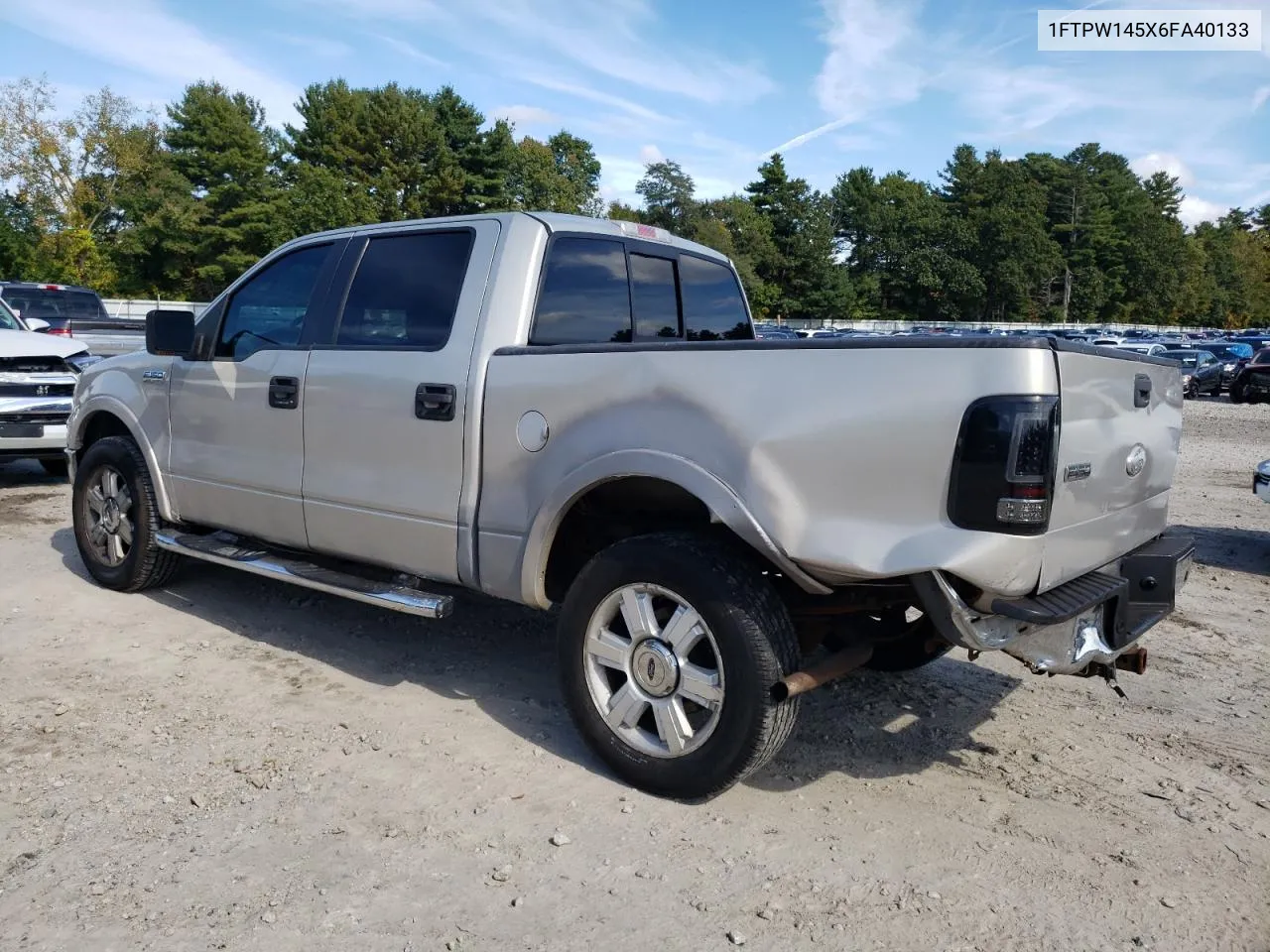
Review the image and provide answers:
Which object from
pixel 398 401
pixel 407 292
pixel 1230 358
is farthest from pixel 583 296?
pixel 1230 358

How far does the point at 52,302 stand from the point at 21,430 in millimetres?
8347

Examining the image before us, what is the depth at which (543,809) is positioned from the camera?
3.39 m

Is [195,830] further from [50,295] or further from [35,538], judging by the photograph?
[50,295]

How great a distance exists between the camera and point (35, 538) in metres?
7.32

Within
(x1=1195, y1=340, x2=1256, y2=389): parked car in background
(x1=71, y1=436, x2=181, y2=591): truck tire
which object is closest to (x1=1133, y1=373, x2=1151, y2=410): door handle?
(x1=71, y1=436, x2=181, y2=591): truck tire

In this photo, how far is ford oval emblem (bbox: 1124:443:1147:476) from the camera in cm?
335

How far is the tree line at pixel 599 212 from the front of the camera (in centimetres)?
5300

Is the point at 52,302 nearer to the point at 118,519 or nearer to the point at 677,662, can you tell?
the point at 118,519

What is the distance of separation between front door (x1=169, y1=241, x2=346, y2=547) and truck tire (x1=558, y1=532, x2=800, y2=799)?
1.79 metres

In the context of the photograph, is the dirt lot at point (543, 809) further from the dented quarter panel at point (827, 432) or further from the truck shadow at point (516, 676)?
the dented quarter panel at point (827, 432)

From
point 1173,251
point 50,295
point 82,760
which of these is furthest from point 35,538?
point 1173,251

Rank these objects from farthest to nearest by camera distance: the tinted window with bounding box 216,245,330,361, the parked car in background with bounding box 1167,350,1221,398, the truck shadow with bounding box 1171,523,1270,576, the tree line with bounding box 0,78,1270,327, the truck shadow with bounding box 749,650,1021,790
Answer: the tree line with bounding box 0,78,1270,327
the parked car in background with bounding box 1167,350,1221,398
the truck shadow with bounding box 1171,523,1270,576
the tinted window with bounding box 216,245,330,361
the truck shadow with bounding box 749,650,1021,790

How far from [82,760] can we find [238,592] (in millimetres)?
2323

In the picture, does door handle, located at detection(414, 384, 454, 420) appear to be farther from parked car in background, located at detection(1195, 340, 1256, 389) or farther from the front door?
parked car in background, located at detection(1195, 340, 1256, 389)
